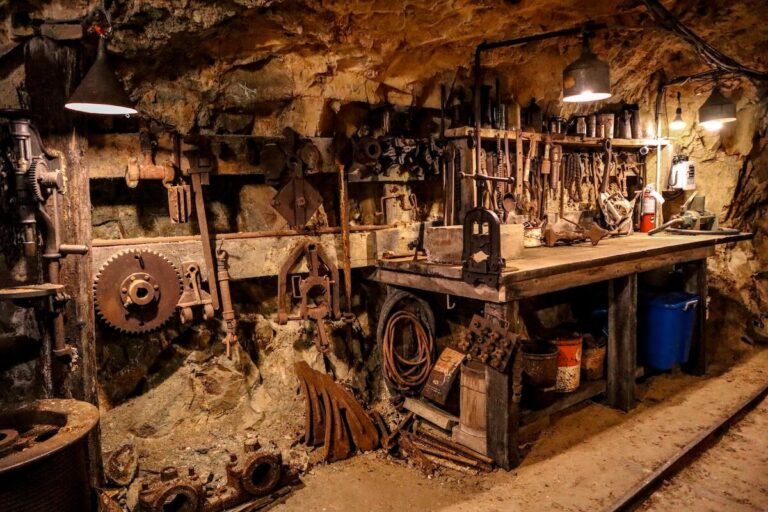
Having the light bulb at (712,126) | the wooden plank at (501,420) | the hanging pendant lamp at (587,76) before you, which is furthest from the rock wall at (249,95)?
the wooden plank at (501,420)

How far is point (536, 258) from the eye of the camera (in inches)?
163

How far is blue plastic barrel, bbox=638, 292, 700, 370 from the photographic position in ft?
16.5

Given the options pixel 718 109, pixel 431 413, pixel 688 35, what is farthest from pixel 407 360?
pixel 718 109

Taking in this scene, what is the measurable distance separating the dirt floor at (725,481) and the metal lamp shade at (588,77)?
2927mm

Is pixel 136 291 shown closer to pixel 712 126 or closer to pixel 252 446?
pixel 252 446

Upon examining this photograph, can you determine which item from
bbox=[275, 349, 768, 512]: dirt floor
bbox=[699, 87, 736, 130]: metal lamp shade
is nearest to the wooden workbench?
bbox=[275, 349, 768, 512]: dirt floor

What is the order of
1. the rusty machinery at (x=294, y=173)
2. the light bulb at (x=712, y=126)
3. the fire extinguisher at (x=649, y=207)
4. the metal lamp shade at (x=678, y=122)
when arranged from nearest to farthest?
the rusty machinery at (x=294, y=173) → the light bulb at (x=712, y=126) → the metal lamp shade at (x=678, y=122) → the fire extinguisher at (x=649, y=207)

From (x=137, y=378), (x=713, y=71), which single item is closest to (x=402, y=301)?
(x=137, y=378)

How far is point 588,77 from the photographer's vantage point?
392 centimetres

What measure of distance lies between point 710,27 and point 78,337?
625cm

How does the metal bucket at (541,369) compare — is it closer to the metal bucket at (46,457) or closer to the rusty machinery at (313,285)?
the rusty machinery at (313,285)

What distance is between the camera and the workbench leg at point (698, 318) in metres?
5.41

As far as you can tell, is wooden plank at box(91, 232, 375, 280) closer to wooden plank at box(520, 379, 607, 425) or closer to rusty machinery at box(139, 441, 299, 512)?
rusty machinery at box(139, 441, 299, 512)

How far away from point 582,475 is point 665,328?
A: 7.35 ft
